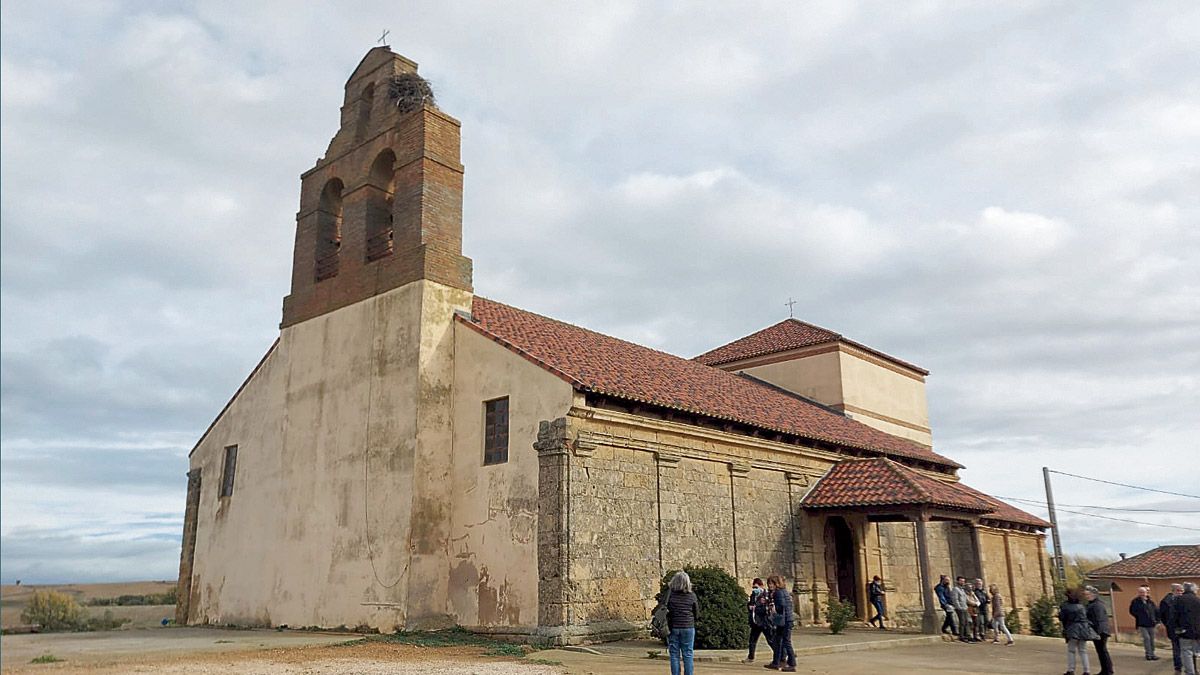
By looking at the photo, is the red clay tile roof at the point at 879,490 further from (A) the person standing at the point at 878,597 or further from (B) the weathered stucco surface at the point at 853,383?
(B) the weathered stucco surface at the point at 853,383

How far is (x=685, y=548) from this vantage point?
1739 cm

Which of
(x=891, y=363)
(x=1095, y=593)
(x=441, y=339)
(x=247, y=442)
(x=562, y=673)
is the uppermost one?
(x=891, y=363)

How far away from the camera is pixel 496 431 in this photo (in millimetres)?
17047

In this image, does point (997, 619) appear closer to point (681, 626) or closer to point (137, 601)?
point (681, 626)

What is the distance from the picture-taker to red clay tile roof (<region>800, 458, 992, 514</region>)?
19.2 meters

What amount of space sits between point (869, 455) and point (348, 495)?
14.5 m

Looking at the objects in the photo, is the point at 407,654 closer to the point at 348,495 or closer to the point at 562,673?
the point at 562,673

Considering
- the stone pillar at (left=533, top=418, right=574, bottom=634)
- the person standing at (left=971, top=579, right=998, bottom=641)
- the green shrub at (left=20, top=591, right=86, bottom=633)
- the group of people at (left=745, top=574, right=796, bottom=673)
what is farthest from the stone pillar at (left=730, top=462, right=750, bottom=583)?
the green shrub at (left=20, top=591, right=86, bottom=633)

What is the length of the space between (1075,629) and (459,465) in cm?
1120

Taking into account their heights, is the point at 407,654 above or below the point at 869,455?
below

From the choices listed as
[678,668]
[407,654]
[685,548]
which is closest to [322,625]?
[407,654]

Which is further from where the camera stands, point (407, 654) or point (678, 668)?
point (407, 654)

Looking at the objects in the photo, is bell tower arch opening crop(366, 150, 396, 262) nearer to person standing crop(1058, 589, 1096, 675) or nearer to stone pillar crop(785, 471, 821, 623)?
stone pillar crop(785, 471, 821, 623)

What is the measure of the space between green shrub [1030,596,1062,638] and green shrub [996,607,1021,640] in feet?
2.59
